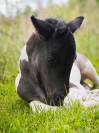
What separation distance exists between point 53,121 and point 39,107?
0.75 meters

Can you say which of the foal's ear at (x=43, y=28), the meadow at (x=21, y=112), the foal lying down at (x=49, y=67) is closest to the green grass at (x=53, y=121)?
the meadow at (x=21, y=112)

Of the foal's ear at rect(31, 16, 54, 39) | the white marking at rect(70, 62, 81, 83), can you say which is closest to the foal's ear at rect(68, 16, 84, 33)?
the foal's ear at rect(31, 16, 54, 39)

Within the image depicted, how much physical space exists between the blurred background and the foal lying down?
1.93 m

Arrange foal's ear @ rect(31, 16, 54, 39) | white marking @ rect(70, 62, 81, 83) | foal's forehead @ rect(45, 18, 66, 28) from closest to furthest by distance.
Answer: foal's ear @ rect(31, 16, 54, 39)
foal's forehead @ rect(45, 18, 66, 28)
white marking @ rect(70, 62, 81, 83)

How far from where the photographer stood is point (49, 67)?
6578 mm

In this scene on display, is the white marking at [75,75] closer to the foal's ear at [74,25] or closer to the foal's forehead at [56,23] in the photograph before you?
the foal's ear at [74,25]

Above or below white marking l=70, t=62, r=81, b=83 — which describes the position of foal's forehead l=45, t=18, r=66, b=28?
above

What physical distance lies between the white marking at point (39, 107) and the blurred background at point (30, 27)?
2159mm

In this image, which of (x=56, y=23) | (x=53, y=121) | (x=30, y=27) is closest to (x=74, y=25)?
(x=56, y=23)

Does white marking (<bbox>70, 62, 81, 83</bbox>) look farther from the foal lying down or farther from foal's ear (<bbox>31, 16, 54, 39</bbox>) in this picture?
foal's ear (<bbox>31, 16, 54, 39</bbox>)

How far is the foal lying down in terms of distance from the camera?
6387 mm

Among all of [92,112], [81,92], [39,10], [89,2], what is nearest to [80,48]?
[39,10]

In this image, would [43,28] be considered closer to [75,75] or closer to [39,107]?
[39,107]

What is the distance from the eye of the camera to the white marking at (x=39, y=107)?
20.7ft
